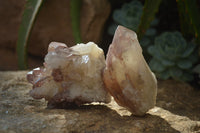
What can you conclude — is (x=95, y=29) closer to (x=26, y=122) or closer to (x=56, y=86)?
(x=56, y=86)

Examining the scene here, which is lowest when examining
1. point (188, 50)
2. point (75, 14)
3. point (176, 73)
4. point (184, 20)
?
point (176, 73)

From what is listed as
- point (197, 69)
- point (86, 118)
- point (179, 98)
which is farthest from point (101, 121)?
point (197, 69)

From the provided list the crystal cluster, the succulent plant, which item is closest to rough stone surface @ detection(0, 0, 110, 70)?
the succulent plant

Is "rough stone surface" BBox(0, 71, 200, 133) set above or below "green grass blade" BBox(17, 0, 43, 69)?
below

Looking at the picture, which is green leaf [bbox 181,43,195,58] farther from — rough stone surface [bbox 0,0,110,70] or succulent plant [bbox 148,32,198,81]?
rough stone surface [bbox 0,0,110,70]

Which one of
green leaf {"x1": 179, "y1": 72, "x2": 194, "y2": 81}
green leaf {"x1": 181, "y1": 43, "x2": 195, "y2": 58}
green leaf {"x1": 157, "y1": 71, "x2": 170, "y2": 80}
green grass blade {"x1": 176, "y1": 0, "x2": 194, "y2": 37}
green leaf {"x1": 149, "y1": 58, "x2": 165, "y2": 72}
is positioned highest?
green grass blade {"x1": 176, "y1": 0, "x2": 194, "y2": 37}

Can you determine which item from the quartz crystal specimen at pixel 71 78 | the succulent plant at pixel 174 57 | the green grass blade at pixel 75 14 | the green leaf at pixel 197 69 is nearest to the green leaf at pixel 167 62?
the succulent plant at pixel 174 57

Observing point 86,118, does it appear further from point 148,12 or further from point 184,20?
point 184,20
